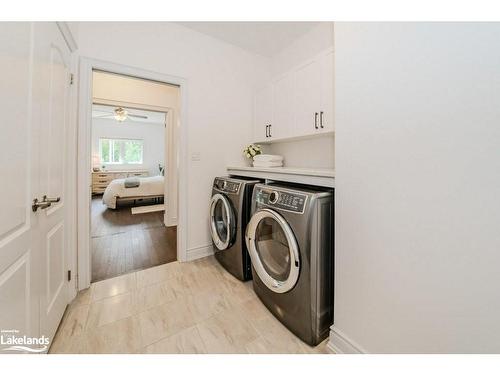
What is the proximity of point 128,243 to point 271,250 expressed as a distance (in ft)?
7.35

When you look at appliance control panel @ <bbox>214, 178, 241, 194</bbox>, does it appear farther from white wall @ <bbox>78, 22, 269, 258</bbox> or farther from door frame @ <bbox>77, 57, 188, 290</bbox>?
door frame @ <bbox>77, 57, 188, 290</bbox>

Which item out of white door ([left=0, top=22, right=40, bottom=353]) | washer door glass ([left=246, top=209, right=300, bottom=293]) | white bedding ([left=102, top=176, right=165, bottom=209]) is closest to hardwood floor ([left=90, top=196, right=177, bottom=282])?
white bedding ([left=102, top=176, right=165, bottom=209])

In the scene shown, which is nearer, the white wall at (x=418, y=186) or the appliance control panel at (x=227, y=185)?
the white wall at (x=418, y=186)

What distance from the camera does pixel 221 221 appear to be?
2.19 m

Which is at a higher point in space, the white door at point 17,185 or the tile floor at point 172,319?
the white door at point 17,185

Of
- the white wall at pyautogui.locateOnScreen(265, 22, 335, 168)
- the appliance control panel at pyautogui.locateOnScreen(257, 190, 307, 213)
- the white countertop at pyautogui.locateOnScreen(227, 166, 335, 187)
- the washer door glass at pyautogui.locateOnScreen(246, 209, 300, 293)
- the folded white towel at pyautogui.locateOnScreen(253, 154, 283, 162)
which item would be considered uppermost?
the white wall at pyautogui.locateOnScreen(265, 22, 335, 168)

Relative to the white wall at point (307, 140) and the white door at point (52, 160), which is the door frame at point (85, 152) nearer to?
the white door at point (52, 160)

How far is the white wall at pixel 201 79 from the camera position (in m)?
1.89

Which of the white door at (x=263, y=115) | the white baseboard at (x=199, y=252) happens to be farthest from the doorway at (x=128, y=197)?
the white door at (x=263, y=115)

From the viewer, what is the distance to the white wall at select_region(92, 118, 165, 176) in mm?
6523

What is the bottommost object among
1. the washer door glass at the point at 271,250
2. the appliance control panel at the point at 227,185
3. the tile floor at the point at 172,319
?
the tile floor at the point at 172,319

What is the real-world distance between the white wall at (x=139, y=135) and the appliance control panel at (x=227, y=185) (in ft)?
20.5

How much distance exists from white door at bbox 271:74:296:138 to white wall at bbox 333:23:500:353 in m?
0.89
